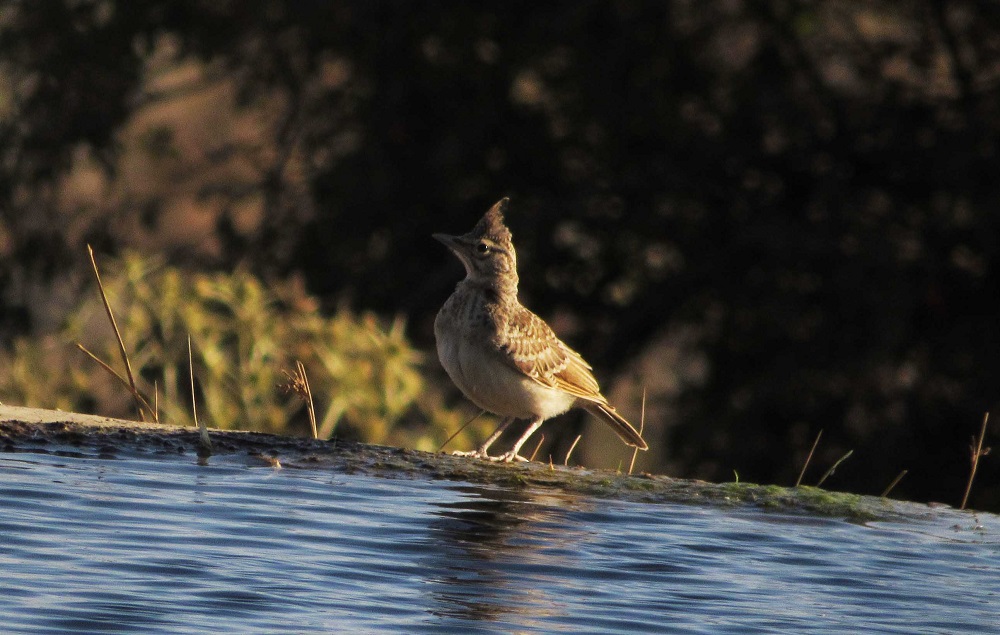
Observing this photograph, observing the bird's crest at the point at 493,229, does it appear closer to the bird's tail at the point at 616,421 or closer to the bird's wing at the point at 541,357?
the bird's wing at the point at 541,357

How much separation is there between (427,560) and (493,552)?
219 millimetres

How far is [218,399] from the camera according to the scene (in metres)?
8.89

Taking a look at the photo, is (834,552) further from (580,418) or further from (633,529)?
(580,418)

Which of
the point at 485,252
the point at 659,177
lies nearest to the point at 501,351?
the point at 485,252

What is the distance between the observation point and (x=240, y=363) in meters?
9.17

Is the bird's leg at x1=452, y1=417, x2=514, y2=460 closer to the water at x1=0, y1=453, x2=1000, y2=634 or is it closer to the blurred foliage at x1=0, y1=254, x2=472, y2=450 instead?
the water at x1=0, y1=453, x2=1000, y2=634

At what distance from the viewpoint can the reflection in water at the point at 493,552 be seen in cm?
380

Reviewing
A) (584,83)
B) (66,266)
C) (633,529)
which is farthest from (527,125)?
(633,529)

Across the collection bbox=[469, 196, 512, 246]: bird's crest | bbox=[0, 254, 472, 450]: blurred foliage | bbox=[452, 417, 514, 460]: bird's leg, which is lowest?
bbox=[0, 254, 472, 450]: blurred foliage

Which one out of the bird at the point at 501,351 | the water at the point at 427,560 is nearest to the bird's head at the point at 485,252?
the bird at the point at 501,351

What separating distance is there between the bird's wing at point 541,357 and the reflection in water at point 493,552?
206 cm

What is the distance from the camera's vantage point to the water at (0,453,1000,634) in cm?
366

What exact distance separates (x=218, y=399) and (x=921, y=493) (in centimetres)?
545

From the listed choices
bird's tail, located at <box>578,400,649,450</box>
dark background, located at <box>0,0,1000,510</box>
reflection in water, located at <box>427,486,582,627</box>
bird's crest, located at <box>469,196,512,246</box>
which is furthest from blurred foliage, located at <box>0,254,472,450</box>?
reflection in water, located at <box>427,486,582,627</box>
